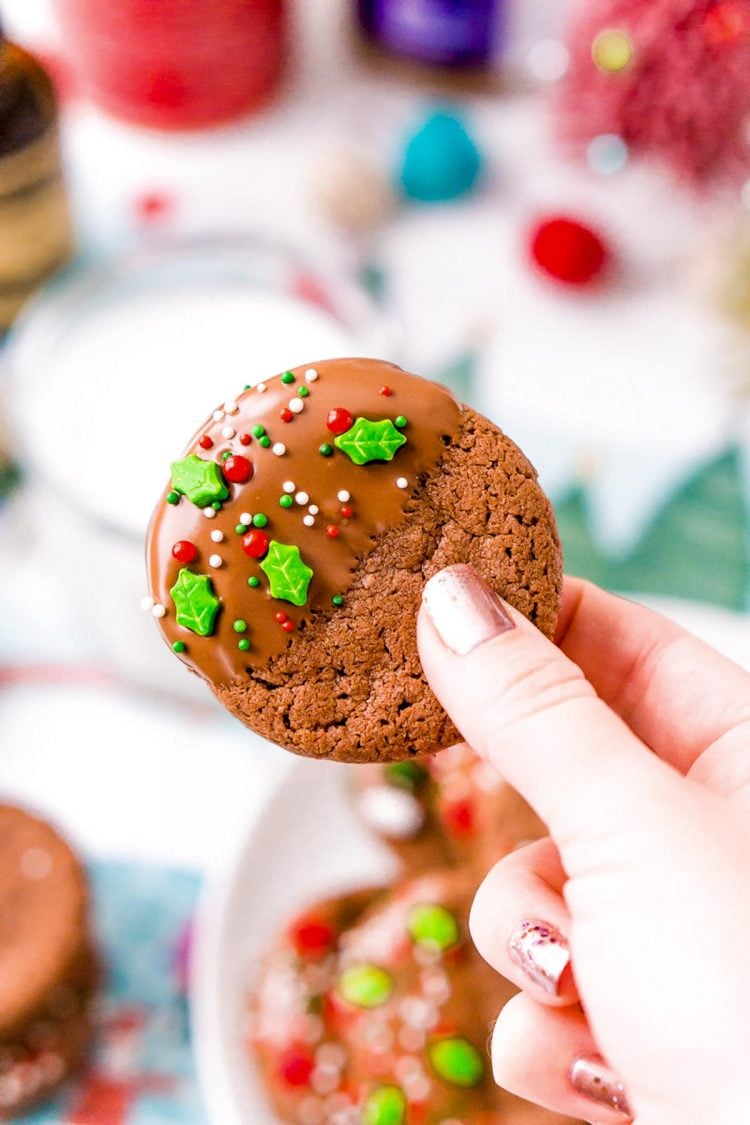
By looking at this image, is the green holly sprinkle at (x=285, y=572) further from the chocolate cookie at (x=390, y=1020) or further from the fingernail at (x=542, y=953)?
the chocolate cookie at (x=390, y=1020)

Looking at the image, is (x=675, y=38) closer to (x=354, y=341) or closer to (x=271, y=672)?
(x=354, y=341)

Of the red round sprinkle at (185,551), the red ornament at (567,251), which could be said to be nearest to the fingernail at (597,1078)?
the red round sprinkle at (185,551)

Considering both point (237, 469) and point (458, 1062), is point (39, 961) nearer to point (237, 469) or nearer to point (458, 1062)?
point (458, 1062)

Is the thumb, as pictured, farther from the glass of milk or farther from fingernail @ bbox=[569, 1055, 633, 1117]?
the glass of milk

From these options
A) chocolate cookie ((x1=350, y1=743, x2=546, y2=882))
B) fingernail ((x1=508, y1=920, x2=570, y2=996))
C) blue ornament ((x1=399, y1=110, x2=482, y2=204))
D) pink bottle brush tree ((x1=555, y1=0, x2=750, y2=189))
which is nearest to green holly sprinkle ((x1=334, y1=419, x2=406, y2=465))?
fingernail ((x1=508, y1=920, x2=570, y2=996))

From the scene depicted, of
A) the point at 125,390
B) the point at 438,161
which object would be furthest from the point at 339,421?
the point at 438,161

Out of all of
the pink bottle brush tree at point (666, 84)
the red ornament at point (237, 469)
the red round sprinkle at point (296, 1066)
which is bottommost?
the red round sprinkle at point (296, 1066)
